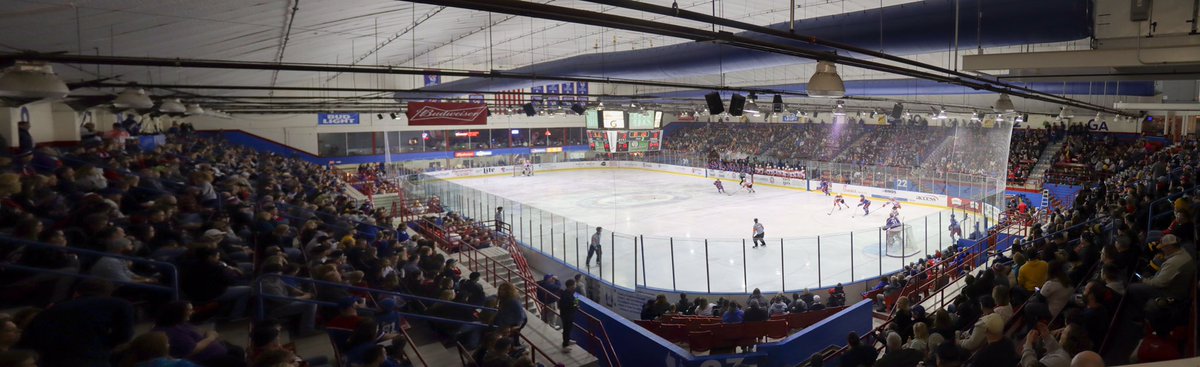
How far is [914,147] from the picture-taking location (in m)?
37.7

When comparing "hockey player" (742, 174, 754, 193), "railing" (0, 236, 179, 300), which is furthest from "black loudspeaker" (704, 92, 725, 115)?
"hockey player" (742, 174, 754, 193)

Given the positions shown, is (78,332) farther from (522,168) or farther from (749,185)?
(522,168)

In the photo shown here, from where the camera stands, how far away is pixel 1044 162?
32375 millimetres

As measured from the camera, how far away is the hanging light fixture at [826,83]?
5.16 m

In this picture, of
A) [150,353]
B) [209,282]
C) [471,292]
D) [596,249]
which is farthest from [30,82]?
[596,249]

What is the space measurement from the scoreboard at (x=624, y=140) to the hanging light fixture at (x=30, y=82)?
3058 cm

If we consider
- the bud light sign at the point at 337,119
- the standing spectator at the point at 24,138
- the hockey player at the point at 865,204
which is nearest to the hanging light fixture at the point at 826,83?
the standing spectator at the point at 24,138

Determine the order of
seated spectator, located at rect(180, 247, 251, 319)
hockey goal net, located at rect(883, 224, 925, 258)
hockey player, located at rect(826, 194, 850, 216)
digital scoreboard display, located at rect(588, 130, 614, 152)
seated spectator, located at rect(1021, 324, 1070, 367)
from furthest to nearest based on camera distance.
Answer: digital scoreboard display, located at rect(588, 130, 614, 152) → hockey player, located at rect(826, 194, 850, 216) → hockey goal net, located at rect(883, 224, 925, 258) → seated spectator, located at rect(180, 247, 251, 319) → seated spectator, located at rect(1021, 324, 1070, 367)

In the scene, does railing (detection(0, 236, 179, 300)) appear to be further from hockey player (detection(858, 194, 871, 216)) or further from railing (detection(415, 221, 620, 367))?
hockey player (detection(858, 194, 871, 216))

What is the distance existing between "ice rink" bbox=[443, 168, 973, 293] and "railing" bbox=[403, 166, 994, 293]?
0.09 ft

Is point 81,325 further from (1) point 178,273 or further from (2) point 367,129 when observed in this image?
(2) point 367,129

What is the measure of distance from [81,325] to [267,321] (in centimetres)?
124

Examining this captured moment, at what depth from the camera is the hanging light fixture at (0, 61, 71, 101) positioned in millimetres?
4977

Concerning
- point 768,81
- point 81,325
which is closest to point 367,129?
point 768,81
